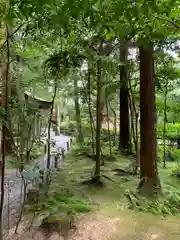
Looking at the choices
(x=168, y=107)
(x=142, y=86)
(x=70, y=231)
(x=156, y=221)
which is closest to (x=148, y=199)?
(x=156, y=221)

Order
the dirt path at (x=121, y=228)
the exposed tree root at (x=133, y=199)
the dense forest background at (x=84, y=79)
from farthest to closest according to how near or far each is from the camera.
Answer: the exposed tree root at (x=133, y=199), the dirt path at (x=121, y=228), the dense forest background at (x=84, y=79)

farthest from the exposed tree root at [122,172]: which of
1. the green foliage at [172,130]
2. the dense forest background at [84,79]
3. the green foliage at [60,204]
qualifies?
the green foliage at [172,130]

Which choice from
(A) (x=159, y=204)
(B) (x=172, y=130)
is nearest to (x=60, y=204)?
(A) (x=159, y=204)

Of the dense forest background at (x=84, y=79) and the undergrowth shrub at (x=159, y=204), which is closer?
the dense forest background at (x=84, y=79)

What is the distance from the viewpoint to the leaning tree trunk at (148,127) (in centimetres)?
415

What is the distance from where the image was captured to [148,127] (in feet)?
13.8

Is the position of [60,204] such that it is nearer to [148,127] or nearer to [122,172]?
[148,127]

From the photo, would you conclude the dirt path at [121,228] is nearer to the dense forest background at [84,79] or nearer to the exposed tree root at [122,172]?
the dense forest background at [84,79]

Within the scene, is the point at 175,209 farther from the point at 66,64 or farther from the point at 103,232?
the point at 66,64

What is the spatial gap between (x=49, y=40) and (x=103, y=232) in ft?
9.05

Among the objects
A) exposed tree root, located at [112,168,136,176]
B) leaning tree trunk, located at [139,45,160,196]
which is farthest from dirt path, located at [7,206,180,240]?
exposed tree root, located at [112,168,136,176]

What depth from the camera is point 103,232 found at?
2.88 metres

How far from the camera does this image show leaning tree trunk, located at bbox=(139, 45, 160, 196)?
13.6 ft

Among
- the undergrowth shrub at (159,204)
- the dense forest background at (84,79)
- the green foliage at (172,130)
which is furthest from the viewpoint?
the green foliage at (172,130)
